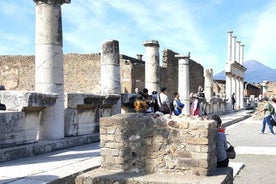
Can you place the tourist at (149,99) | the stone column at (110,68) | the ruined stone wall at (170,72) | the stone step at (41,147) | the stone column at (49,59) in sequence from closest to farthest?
the stone step at (41,147) < the stone column at (49,59) < the tourist at (149,99) < the stone column at (110,68) < the ruined stone wall at (170,72)

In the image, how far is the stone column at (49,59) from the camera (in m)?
8.22

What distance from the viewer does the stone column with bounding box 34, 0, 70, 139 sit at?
822 centimetres

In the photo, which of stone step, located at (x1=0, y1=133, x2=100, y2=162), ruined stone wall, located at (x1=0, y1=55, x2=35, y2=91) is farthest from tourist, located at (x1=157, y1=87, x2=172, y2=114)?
ruined stone wall, located at (x1=0, y1=55, x2=35, y2=91)

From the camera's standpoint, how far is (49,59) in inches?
328

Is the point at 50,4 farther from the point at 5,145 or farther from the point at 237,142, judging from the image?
the point at 237,142

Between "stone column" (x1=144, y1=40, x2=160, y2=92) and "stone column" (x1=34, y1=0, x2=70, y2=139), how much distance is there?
721 centimetres

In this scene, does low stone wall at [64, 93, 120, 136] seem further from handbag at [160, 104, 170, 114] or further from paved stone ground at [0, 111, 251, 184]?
handbag at [160, 104, 170, 114]

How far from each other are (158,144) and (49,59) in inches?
154

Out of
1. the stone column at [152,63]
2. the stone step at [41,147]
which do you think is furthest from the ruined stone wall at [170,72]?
the stone step at [41,147]

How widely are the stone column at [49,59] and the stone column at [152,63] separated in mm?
7209

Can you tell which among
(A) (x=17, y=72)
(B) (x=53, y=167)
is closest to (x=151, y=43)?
(B) (x=53, y=167)

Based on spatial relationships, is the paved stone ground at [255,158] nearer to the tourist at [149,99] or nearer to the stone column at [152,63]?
the tourist at [149,99]

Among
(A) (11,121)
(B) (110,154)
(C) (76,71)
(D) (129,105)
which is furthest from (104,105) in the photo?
(C) (76,71)

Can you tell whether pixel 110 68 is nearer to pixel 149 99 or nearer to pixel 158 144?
pixel 149 99
